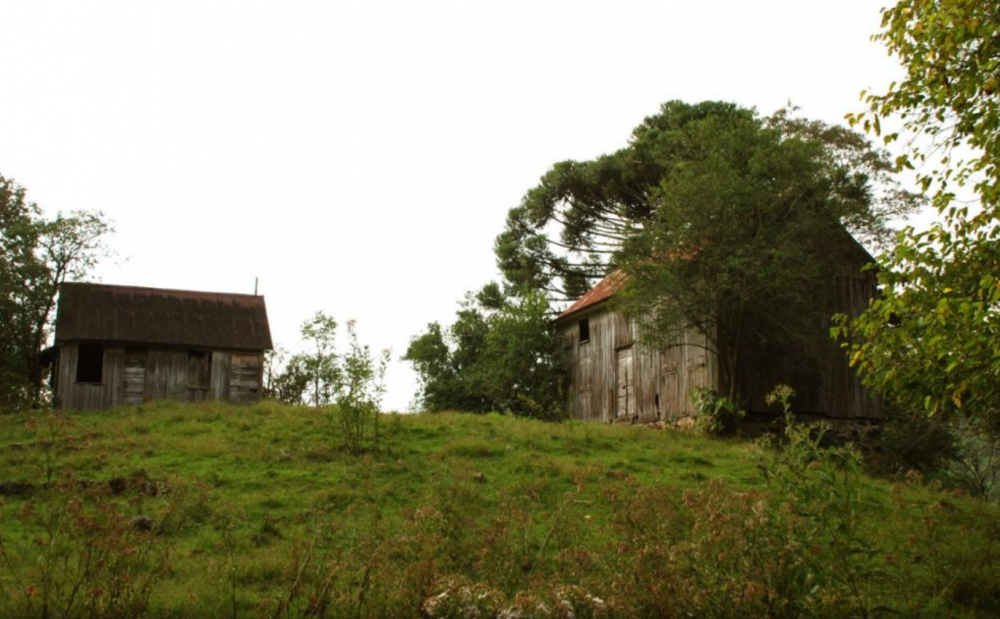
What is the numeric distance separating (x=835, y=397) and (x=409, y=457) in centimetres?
1435

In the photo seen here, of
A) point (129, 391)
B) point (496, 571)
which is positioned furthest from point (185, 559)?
point (129, 391)

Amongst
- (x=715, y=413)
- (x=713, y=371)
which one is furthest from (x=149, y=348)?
(x=715, y=413)

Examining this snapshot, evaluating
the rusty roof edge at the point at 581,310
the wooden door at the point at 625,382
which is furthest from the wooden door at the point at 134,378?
the wooden door at the point at 625,382

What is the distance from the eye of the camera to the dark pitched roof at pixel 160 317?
98.0ft

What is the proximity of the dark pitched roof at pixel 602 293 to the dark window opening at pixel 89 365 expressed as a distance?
16.5 m

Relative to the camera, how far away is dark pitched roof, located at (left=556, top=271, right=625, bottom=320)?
26.0 m

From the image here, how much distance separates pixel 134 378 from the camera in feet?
98.2

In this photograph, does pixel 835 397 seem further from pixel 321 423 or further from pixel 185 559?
pixel 185 559

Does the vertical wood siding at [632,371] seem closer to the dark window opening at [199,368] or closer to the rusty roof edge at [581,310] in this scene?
the rusty roof edge at [581,310]

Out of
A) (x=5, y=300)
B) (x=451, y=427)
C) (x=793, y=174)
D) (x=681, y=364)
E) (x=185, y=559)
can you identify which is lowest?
(x=185, y=559)

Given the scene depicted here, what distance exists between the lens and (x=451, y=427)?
63.1 feet

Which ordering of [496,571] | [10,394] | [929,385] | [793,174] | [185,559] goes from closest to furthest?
[496,571] < [185,559] < [929,385] < [793,174] < [10,394]

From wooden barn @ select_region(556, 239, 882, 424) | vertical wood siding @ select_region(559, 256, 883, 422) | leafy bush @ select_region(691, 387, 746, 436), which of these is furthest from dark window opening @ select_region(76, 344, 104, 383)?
leafy bush @ select_region(691, 387, 746, 436)

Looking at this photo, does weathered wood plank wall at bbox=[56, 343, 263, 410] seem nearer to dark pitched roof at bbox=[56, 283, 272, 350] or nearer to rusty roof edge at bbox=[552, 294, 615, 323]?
dark pitched roof at bbox=[56, 283, 272, 350]
